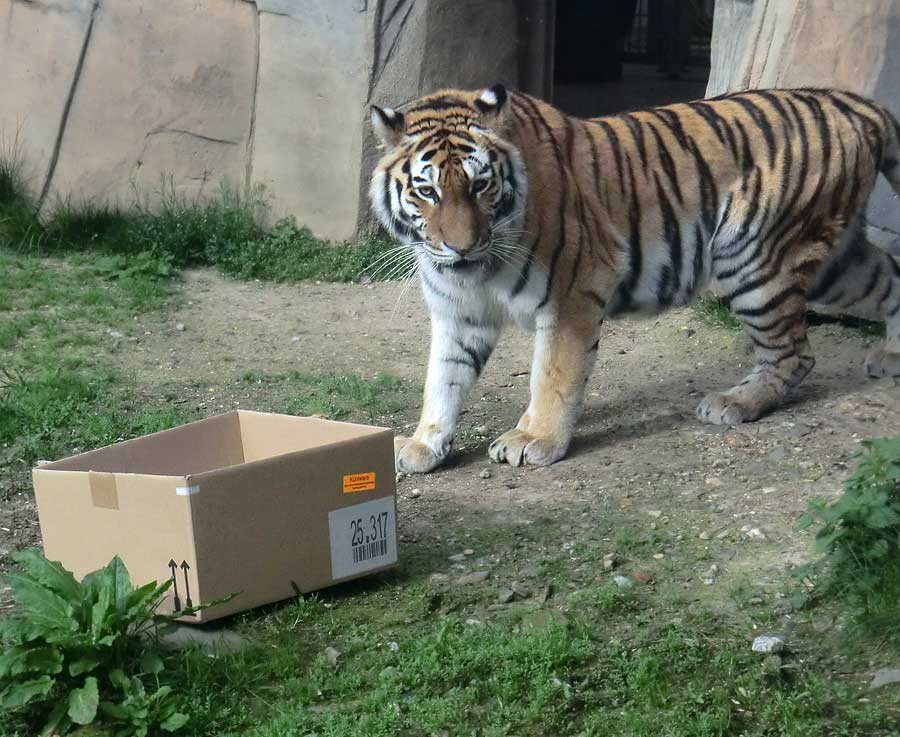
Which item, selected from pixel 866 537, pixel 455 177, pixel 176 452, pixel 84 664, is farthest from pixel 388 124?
pixel 84 664

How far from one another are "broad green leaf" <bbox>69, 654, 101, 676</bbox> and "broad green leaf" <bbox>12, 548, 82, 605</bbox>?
0.45 feet

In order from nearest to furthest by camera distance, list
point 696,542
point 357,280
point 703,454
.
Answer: point 696,542, point 703,454, point 357,280

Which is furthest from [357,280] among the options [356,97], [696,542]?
[696,542]

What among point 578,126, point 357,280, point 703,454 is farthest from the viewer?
point 357,280

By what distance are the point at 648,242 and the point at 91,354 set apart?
2.39 metres

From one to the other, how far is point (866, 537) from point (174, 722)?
1624mm

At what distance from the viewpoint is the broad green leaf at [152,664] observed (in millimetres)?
2551

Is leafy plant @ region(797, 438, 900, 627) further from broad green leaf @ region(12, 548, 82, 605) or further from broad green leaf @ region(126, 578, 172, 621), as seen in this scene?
broad green leaf @ region(12, 548, 82, 605)

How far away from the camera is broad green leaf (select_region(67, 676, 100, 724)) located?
7.88ft

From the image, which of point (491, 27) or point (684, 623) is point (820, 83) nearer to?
point (491, 27)

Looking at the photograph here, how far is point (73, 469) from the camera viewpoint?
2951mm

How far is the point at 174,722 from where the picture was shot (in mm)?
2434

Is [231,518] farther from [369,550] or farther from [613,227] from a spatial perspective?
[613,227]

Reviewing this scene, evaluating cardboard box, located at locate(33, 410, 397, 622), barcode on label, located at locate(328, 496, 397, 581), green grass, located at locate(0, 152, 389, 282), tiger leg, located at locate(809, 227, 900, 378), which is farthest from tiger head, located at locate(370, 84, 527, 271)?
green grass, located at locate(0, 152, 389, 282)
